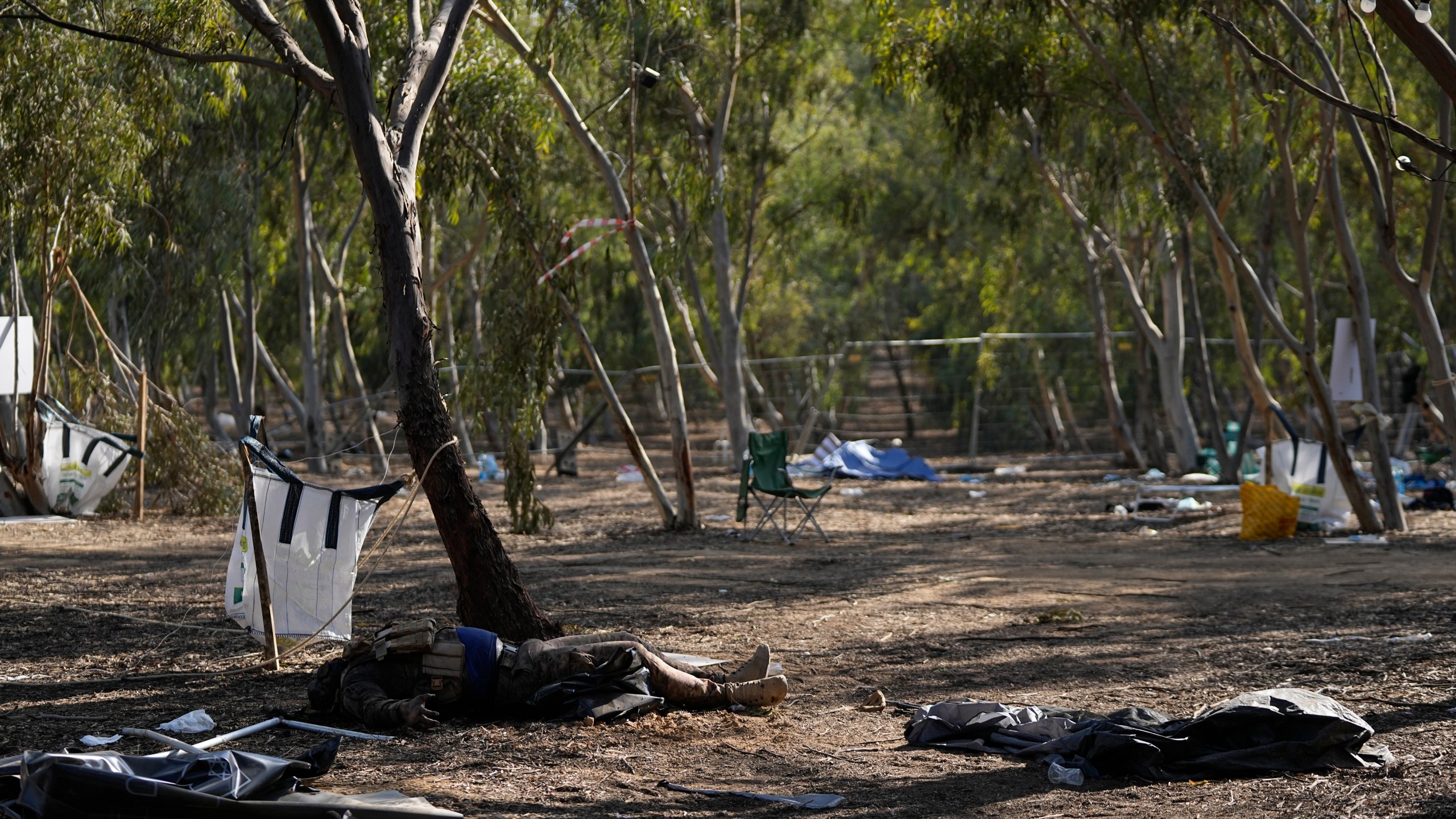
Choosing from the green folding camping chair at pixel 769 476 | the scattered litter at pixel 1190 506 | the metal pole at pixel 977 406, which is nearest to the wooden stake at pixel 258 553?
the green folding camping chair at pixel 769 476

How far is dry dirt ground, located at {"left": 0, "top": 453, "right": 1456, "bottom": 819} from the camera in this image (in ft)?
14.0

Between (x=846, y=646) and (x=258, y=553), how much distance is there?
113 inches

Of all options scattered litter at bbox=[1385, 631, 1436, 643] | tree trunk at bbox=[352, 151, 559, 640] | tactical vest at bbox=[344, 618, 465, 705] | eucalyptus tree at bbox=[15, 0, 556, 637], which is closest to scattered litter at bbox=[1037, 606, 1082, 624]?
scattered litter at bbox=[1385, 631, 1436, 643]

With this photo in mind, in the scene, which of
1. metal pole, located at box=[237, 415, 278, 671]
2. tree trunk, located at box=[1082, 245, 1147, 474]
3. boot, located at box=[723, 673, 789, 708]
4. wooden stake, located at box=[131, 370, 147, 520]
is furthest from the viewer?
tree trunk, located at box=[1082, 245, 1147, 474]

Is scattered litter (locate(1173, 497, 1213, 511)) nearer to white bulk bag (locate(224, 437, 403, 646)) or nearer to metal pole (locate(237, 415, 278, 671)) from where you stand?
white bulk bag (locate(224, 437, 403, 646))

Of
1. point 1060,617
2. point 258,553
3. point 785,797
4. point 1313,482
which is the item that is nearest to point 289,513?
point 258,553

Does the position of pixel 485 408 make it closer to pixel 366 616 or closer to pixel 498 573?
pixel 366 616

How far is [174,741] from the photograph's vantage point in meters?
4.42

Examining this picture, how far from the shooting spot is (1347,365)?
11.3 metres

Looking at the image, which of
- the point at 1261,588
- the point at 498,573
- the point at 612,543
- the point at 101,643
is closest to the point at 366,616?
the point at 101,643

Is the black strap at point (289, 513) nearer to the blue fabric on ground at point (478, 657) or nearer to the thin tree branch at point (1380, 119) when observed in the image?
the blue fabric on ground at point (478, 657)

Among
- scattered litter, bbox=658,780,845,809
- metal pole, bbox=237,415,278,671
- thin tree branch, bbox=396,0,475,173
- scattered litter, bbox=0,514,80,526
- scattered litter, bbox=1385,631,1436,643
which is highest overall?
thin tree branch, bbox=396,0,475,173

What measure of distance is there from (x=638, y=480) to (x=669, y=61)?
21.6 ft

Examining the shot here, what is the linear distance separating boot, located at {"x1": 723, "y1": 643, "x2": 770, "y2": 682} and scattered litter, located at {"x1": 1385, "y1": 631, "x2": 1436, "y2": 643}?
3.28 metres
